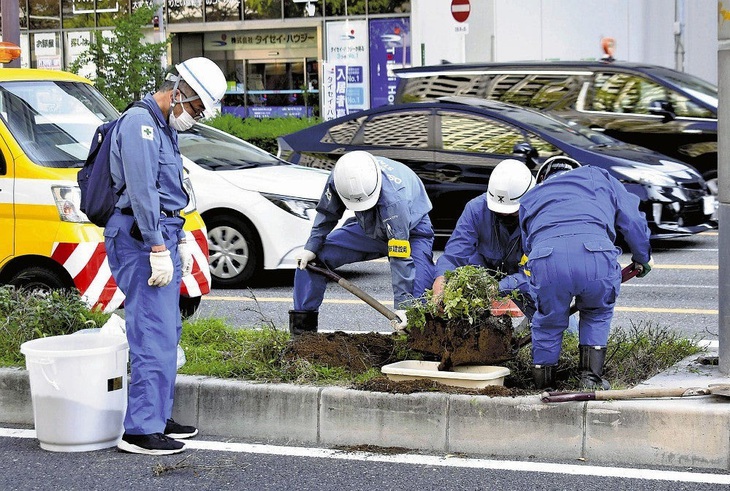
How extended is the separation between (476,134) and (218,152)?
8.87 ft

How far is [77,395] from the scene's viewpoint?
5.82 m

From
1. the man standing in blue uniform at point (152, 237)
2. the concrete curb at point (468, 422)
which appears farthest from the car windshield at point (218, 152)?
the man standing in blue uniform at point (152, 237)

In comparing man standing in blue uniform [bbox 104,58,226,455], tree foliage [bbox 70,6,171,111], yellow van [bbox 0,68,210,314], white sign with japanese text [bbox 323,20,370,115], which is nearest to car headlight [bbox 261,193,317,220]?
yellow van [bbox 0,68,210,314]

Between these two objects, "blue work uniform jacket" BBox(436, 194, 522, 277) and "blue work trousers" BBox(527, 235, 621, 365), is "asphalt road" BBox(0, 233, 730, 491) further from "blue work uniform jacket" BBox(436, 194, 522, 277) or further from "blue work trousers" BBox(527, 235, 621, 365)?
"blue work uniform jacket" BBox(436, 194, 522, 277)

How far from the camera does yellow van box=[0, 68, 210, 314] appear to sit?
8.46 metres

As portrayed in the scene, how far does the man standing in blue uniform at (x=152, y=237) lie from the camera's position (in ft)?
18.6

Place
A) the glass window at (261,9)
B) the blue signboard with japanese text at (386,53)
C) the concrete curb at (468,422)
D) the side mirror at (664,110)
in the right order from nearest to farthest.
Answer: the concrete curb at (468,422) → the side mirror at (664,110) → the blue signboard with japanese text at (386,53) → the glass window at (261,9)

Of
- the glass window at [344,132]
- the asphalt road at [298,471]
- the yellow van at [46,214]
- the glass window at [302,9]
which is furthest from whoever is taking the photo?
the glass window at [302,9]

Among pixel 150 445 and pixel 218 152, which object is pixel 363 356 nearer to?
pixel 150 445

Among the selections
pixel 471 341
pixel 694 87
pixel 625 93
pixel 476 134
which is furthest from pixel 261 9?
pixel 471 341

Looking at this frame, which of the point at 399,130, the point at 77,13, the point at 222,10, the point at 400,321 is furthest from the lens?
the point at 77,13

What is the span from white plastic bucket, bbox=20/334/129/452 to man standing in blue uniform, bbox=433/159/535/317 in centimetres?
192

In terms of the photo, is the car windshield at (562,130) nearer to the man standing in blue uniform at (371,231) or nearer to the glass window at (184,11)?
the man standing in blue uniform at (371,231)

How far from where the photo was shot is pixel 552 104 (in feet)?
48.5
